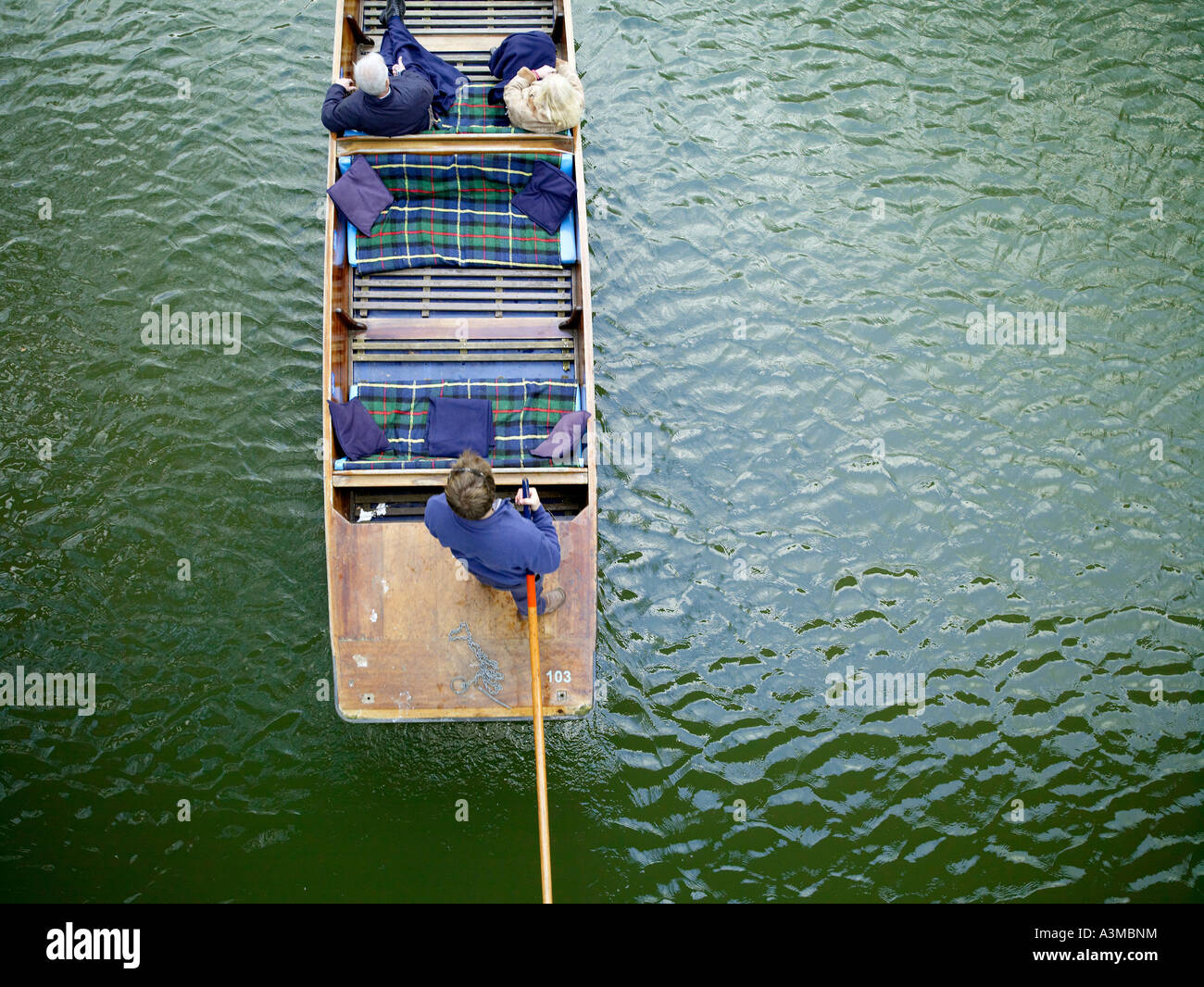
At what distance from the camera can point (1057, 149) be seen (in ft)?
22.6

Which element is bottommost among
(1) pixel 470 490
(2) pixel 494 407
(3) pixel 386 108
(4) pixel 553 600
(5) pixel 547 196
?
(4) pixel 553 600

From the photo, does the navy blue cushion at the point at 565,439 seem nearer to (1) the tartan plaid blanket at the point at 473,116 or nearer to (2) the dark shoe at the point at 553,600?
(2) the dark shoe at the point at 553,600

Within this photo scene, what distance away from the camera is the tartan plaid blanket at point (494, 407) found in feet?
17.8

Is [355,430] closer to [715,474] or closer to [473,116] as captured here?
[473,116]

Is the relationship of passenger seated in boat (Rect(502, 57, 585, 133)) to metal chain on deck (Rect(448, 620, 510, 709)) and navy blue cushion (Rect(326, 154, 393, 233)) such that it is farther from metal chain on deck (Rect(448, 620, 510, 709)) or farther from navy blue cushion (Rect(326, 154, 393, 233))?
metal chain on deck (Rect(448, 620, 510, 709))

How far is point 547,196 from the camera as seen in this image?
5738 mm

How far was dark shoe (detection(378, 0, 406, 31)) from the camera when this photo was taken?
20.1 feet

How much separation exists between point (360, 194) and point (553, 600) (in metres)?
2.76

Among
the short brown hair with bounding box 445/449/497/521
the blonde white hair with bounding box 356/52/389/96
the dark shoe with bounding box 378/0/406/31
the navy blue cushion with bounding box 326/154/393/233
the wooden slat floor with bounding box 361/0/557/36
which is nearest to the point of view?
the short brown hair with bounding box 445/449/497/521

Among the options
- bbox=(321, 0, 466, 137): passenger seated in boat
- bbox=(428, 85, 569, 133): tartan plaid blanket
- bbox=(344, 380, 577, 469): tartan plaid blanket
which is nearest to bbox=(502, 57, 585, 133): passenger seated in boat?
bbox=(428, 85, 569, 133): tartan plaid blanket

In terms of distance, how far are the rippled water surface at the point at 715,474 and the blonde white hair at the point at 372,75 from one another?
155 cm

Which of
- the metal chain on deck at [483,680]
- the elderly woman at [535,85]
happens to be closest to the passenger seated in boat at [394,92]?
the elderly woman at [535,85]

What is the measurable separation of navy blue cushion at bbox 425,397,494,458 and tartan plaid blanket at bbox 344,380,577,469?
6cm

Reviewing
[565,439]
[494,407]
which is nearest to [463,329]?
[494,407]
